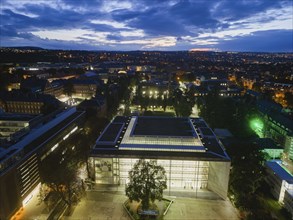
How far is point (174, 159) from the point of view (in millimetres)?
33906

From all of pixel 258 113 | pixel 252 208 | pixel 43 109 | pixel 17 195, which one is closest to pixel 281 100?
pixel 258 113

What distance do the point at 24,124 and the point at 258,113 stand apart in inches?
2383

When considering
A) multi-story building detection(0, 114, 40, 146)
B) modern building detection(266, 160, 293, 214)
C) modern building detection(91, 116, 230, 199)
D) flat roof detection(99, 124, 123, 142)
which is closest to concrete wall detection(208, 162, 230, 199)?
modern building detection(91, 116, 230, 199)

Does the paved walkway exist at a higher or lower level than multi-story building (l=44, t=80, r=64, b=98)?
lower

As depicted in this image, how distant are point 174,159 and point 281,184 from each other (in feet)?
52.0

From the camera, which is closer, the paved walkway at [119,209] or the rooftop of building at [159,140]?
the paved walkway at [119,209]

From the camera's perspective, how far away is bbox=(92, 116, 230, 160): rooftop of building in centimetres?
3497

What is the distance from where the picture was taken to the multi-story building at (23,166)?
27116 mm

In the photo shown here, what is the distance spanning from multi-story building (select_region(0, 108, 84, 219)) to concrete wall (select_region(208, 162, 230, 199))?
27257 millimetres

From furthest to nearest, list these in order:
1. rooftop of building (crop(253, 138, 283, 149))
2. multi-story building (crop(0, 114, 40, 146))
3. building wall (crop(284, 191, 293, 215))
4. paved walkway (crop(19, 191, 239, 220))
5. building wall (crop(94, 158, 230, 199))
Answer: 1. multi-story building (crop(0, 114, 40, 146))
2. rooftop of building (crop(253, 138, 283, 149))
3. building wall (crop(94, 158, 230, 199))
4. building wall (crop(284, 191, 293, 215))
5. paved walkway (crop(19, 191, 239, 220))

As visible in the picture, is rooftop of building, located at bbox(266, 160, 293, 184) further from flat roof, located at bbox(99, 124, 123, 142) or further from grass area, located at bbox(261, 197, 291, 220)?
flat roof, located at bbox(99, 124, 123, 142)

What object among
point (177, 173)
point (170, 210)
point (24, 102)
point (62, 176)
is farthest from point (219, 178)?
point (24, 102)

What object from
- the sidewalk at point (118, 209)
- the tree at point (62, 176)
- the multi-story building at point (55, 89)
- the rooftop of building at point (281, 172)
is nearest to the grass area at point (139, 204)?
the sidewalk at point (118, 209)

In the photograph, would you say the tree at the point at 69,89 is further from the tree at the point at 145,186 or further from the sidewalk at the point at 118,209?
the tree at the point at 145,186
